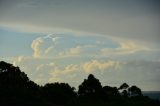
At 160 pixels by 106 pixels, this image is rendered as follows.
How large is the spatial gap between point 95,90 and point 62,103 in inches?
463

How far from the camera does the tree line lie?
6016 centimetres

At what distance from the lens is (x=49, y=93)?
72.3 metres

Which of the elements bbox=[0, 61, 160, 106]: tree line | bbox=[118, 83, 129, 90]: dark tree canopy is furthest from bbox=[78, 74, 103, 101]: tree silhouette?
bbox=[118, 83, 129, 90]: dark tree canopy

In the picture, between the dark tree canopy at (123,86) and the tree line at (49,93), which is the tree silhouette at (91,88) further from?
the dark tree canopy at (123,86)

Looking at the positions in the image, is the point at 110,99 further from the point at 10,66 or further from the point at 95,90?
the point at 10,66

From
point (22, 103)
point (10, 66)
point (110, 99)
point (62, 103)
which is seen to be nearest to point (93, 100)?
point (110, 99)

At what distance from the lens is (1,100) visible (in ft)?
192

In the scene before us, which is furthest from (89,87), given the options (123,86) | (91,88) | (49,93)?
(123,86)

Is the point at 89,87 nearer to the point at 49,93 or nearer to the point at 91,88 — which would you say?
the point at 91,88

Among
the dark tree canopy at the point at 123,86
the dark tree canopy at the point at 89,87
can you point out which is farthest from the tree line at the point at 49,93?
the dark tree canopy at the point at 123,86

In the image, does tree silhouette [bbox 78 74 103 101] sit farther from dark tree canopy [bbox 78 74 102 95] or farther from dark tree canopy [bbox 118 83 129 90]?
dark tree canopy [bbox 118 83 129 90]

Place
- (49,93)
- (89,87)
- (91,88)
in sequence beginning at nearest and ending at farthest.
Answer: (49,93)
(89,87)
(91,88)

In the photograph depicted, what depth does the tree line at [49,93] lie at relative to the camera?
60156 mm

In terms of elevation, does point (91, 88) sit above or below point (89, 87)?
below
